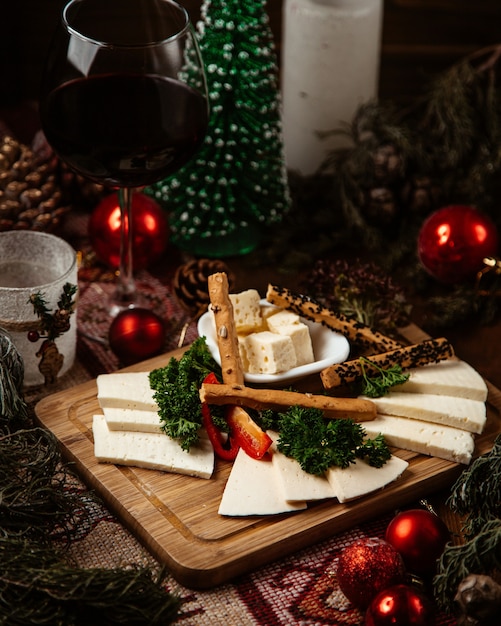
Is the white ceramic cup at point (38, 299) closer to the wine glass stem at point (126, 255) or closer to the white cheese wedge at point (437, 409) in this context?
the wine glass stem at point (126, 255)

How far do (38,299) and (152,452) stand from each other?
0.35m

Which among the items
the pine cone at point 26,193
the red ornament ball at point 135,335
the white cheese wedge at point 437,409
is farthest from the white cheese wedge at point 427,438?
the pine cone at point 26,193

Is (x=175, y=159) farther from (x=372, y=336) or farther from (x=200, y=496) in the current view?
(x=200, y=496)

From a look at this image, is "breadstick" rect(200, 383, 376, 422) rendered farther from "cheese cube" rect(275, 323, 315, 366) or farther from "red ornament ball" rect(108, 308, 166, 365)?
"red ornament ball" rect(108, 308, 166, 365)

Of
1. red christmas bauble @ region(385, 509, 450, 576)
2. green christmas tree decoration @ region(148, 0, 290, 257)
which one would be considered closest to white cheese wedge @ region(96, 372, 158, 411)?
red christmas bauble @ region(385, 509, 450, 576)

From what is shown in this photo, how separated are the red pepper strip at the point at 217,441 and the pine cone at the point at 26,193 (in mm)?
723

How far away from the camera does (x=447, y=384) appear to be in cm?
175

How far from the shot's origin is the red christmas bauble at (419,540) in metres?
1.48

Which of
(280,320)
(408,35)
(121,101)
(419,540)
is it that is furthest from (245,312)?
(408,35)

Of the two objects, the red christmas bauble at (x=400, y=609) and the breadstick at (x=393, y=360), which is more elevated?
the breadstick at (x=393, y=360)

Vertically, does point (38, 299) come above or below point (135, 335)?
above

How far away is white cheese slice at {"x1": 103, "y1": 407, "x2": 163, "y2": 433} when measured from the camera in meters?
1.64

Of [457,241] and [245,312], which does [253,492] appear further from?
[457,241]

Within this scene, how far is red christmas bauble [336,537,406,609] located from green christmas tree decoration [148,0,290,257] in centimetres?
99
